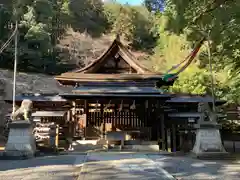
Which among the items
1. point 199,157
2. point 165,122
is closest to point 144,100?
point 165,122

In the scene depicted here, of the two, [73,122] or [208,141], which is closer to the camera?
[208,141]

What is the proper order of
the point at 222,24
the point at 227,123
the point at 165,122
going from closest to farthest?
the point at 222,24, the point at 165,122, the point at 227,123

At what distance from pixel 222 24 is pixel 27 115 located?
7755 mm

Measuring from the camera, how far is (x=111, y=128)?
1675 centimetres

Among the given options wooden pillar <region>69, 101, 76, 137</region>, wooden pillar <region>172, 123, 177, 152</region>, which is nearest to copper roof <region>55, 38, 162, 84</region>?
wooden pillar <region>69, 101, 76, 137</region>

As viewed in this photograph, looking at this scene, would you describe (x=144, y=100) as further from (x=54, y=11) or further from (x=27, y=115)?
(x=54, y=11)

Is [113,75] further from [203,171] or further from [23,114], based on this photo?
[203,171]

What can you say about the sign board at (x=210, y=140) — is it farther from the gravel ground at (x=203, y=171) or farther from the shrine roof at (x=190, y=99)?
the shrine roof at (x=190, y=99)

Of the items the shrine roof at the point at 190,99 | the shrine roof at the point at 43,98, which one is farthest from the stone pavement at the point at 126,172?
the shrine roof at the point at 43,98

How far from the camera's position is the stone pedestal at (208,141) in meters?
10.9

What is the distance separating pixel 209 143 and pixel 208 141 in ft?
0.25

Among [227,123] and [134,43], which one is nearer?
[227,123]

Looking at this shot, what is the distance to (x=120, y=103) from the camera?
675 inches

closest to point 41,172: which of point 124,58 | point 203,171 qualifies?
point 203,171
